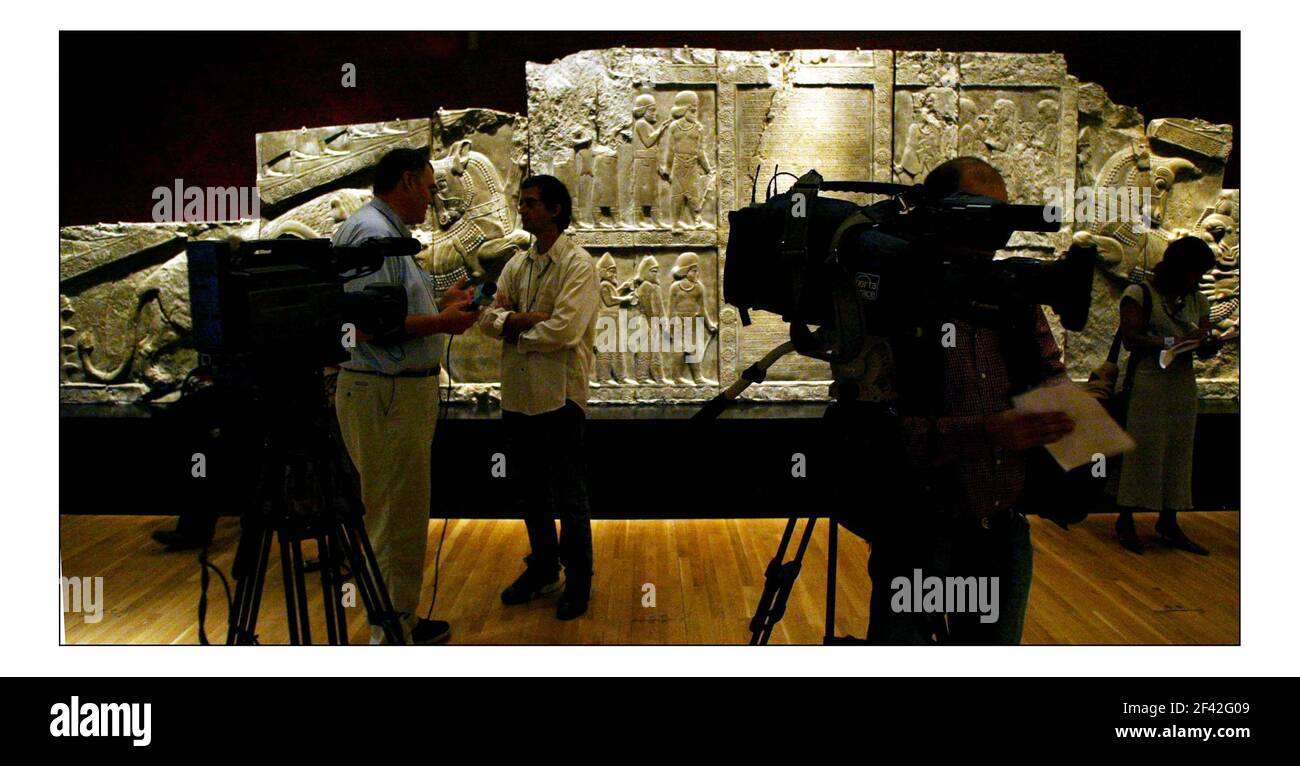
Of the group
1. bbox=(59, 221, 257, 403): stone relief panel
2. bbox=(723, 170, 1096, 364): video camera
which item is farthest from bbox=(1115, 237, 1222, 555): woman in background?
bbox=(59, 221, 257, 403): stone relief panel

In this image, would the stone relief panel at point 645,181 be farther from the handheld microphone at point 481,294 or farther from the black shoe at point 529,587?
the handheld microphone at point 481,294

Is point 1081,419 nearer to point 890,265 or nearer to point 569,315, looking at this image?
point 890,265

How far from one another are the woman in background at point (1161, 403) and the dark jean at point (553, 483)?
2.56 metres

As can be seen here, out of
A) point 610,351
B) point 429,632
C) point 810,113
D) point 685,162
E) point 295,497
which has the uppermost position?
point 810,113

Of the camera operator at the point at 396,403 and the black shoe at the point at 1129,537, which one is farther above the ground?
the camera operator at the point at 396,403

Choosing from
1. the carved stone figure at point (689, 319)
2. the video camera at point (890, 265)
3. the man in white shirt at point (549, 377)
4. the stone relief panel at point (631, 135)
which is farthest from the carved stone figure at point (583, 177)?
the video camera at point (890, 265)

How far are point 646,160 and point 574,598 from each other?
246 centimetres

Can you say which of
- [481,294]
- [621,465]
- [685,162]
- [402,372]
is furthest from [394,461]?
[685,162]

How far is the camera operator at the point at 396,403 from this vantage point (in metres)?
3.41

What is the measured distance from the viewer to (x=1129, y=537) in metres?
4.69

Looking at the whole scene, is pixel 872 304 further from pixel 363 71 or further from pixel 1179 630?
pixel 363 71

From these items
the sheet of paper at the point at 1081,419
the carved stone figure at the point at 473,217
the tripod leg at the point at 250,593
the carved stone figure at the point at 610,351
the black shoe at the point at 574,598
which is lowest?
the black shoe at the point at 574,598

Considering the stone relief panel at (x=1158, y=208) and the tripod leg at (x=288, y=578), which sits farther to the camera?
the stone relief panel at (x=1158, y=208)

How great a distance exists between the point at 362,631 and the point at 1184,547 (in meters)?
3.69
